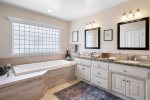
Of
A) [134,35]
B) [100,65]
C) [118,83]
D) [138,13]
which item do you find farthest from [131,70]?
[138,13]

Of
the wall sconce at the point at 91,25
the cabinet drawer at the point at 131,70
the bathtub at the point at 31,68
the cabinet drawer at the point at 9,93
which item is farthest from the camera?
the wall sconce at the point at 91,25

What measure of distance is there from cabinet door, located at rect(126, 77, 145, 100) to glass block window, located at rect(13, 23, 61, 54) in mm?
2957

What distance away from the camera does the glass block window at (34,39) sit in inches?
121

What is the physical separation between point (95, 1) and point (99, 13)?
2.56 ft

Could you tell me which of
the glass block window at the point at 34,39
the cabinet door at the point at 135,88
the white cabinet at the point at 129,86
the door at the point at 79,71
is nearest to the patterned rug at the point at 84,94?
the white cabinet at the point at 129,86

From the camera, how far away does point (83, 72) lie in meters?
3.17

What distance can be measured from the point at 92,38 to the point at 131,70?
1.79 meters

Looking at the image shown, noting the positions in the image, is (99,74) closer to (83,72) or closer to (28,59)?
(83,72)

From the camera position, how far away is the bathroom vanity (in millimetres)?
1850

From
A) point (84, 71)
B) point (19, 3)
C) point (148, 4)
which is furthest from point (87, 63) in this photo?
point (19, 3)

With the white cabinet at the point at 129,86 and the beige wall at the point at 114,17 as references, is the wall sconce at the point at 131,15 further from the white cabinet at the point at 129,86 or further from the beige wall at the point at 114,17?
the white cabinet at the point at 129,86

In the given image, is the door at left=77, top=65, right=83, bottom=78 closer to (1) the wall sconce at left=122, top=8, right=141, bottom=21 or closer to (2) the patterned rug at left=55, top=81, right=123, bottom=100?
(2) the patterned rug at left=55, top=81, right=123, bottom=100

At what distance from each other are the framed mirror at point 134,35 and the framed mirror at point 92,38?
2.45ft

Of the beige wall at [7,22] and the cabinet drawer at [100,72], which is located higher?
the beige wall at [7,22]
